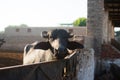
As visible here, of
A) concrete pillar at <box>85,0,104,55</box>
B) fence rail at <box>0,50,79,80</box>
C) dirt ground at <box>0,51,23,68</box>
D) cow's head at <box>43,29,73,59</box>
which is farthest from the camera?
dirt ground at <box>0,51,23,68</box>

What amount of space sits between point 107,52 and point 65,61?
762 centimetres

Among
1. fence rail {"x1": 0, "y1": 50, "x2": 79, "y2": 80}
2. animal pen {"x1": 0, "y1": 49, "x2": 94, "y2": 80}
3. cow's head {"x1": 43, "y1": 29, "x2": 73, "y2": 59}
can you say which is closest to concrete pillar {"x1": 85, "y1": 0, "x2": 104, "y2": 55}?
cow's head {"x1": 43, "y1": 29, "x2": 73, "y2": 59}

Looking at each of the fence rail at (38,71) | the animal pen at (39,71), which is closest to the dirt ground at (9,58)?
the animal pen at (39,71)

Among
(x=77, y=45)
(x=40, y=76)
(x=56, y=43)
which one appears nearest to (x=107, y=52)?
(x=77, y=45)

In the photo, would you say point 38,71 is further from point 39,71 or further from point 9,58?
point 9,58

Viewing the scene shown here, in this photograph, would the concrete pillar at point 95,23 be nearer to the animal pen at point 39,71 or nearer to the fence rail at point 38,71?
the animal pen at point 39,71

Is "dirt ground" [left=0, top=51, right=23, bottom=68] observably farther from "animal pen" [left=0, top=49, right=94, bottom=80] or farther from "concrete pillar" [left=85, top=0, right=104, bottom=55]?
"animal pen" [left=0, top=49, right=94, bottom=80]

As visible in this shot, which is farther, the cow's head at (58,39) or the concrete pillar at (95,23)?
the concrete pillar at (95,23)

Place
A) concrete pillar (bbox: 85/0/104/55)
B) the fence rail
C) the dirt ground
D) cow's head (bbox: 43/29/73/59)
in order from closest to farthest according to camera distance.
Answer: the fence rail
cow's head (bbox: 43/29/73/59)
concrete pillar (bbox: 85/0/104/55)
the dirt ground

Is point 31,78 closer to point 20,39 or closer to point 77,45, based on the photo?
point 77,45

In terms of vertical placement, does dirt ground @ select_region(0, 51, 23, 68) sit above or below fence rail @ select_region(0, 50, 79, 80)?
below

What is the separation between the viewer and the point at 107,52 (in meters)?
13.3

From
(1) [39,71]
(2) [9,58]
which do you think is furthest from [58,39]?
(2) [9,58]

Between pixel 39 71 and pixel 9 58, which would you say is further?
pixel 9 58
